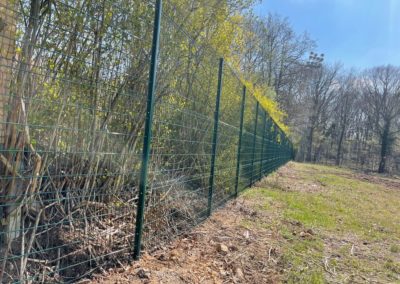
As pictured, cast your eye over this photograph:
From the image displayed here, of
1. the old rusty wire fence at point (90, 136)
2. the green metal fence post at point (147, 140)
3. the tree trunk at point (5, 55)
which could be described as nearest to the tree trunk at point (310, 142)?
the old rusty wire fence at point (90, 136)

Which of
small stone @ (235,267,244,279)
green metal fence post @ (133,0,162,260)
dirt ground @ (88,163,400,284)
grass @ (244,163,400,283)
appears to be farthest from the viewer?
grass @ (244,163,400,283)

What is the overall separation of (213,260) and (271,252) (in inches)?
31.8

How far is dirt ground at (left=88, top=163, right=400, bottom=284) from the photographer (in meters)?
2.79

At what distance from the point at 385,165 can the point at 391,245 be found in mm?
44685

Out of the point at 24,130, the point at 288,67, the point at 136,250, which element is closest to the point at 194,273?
the point at 136,250

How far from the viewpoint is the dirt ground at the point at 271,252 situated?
2789 millimetres

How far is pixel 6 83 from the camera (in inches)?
81.0

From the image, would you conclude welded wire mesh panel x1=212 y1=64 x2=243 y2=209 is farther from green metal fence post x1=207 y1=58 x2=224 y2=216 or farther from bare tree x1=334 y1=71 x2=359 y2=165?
bare tree x1=334 y1=71 x2=359 y2=165

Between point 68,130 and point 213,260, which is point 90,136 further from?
point 213,260

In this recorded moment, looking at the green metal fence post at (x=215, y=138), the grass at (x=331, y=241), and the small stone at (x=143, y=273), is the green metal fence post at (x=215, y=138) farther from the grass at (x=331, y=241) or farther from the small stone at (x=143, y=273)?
the small stone at (x=143, y=273)

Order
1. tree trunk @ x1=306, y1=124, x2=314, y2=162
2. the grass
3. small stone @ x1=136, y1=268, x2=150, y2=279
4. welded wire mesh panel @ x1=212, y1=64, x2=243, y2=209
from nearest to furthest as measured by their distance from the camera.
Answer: small stone @ x1=136, y1=268, x2=150, y2=279 < the grass < welded wire mesh panel @ x1=212, y1=64, x2=243, y2=209 < tree trunk @ x1=306, y1=124, x2=314, y2=162

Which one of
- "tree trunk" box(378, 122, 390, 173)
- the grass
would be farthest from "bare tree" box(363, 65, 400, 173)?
the grass

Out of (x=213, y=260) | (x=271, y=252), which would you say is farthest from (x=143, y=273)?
(x=271, y=252)

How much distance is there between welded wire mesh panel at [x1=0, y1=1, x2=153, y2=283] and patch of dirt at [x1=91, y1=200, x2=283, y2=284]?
278 millimetres
